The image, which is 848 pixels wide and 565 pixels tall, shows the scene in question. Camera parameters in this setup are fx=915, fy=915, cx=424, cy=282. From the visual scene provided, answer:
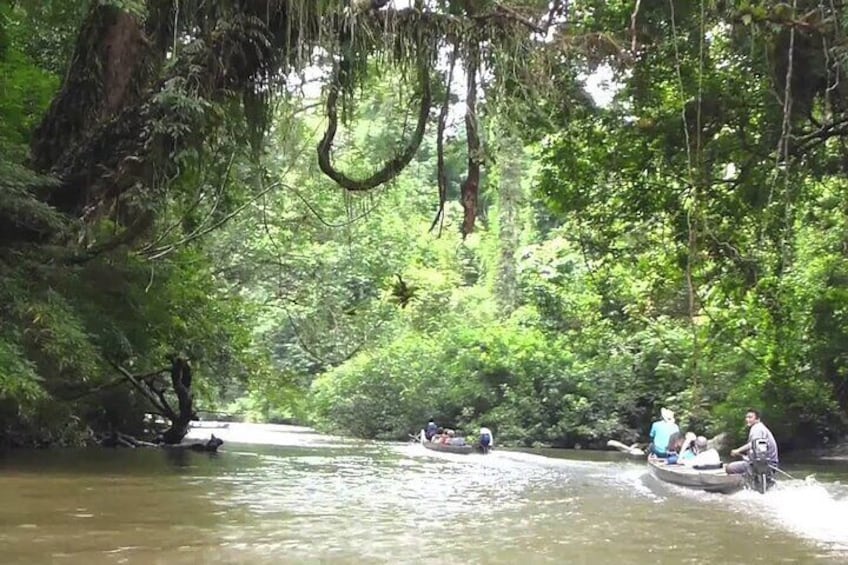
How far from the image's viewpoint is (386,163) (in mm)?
9328

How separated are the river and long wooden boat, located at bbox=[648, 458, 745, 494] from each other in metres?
0.21

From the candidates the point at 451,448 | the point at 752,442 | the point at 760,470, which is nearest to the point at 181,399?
the point at 451,448

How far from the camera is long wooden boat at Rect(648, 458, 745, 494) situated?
13750 mm

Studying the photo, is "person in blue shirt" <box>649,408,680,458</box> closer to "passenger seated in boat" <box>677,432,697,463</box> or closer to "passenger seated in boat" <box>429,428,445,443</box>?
"passenger seated in boat" <box>677,432,697,463</box>

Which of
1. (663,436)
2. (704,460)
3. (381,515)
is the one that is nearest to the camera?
(381,515)

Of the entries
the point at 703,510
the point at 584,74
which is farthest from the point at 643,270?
the point at 584,74

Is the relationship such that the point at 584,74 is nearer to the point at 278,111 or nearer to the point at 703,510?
the point at 278,111

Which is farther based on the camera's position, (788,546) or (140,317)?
(140,317)

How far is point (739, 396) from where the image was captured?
21875mm

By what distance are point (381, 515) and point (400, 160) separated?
4.17 m

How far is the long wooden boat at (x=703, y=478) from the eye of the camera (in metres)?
13.8

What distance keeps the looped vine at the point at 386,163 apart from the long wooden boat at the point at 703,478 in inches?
301

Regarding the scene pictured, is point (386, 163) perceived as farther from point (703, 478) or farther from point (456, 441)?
point (456, 441)

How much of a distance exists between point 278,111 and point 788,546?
6.76 metres
